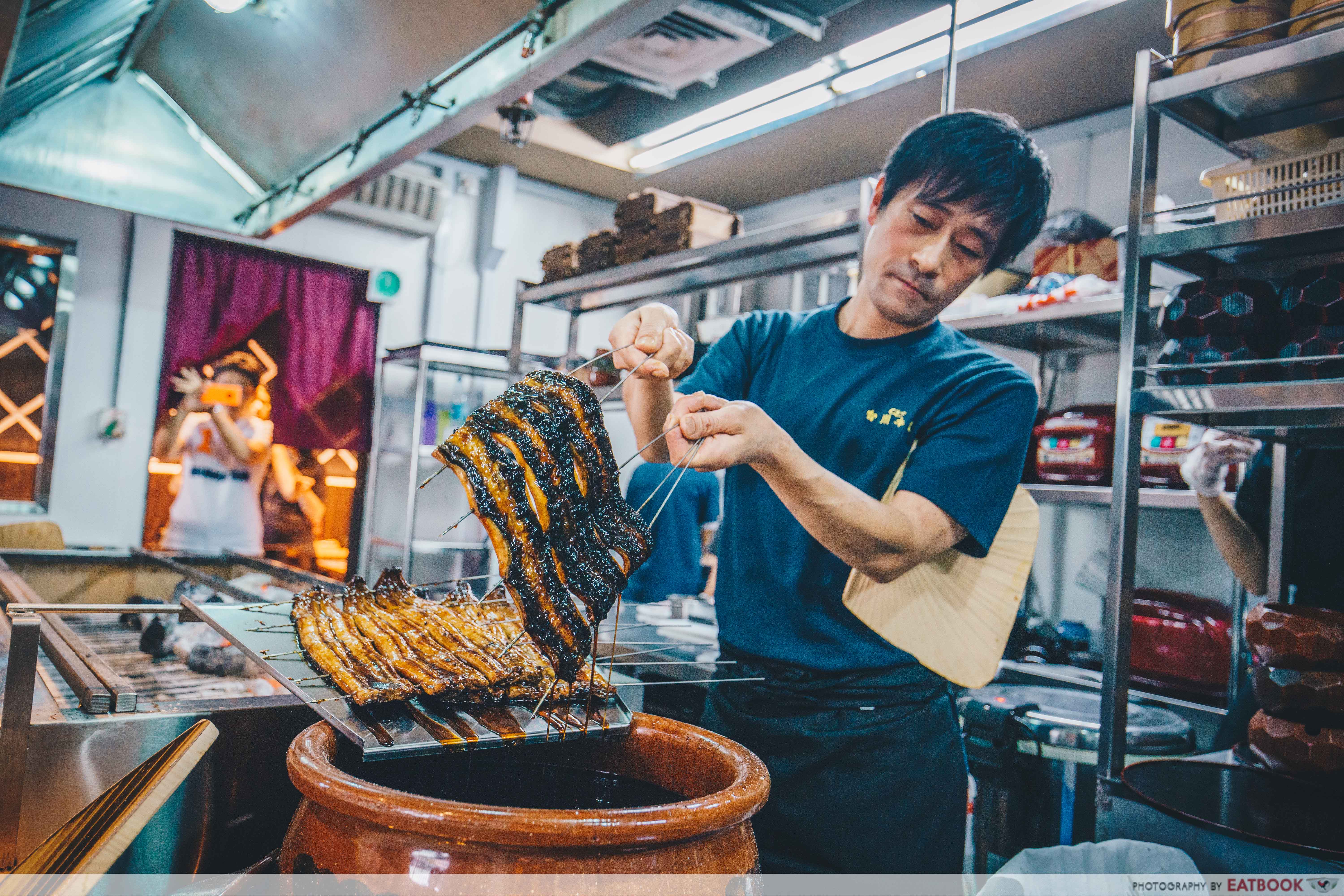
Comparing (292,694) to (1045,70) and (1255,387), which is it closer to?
(1255,387)

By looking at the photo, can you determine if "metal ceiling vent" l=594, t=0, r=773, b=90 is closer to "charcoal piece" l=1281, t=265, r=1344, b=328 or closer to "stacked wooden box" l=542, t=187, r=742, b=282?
"stacked wooden box" l=542, t=187, r=742, b=282

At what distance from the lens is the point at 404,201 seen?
20.3 ft

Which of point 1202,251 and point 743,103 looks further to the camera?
point 743,103

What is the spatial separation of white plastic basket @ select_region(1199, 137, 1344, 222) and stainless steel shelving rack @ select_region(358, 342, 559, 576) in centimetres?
367

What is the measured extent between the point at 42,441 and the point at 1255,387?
20.6 feet

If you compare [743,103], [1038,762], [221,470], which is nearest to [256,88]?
[221,470]

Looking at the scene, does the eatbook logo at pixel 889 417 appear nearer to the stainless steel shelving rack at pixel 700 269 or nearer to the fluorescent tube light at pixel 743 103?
the stainless steel shelving rack at pixel 700 269

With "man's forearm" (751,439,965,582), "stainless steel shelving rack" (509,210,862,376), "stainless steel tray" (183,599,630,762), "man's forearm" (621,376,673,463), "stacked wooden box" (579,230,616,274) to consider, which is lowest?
"stainless steel tray" (183,599,630,762)

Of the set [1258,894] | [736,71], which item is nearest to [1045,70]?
[736,71]

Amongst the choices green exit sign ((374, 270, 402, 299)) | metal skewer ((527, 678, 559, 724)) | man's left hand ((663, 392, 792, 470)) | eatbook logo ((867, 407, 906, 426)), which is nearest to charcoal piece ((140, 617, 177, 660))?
metal skewer ((527, 678, 559, 724))

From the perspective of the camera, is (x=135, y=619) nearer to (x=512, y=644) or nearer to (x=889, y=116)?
(x=512, y=644)

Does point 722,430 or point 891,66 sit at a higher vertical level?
point 891,66

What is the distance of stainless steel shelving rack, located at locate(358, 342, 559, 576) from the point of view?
217 inches

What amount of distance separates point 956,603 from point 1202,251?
1323 mm
